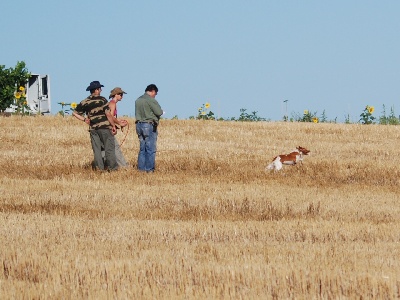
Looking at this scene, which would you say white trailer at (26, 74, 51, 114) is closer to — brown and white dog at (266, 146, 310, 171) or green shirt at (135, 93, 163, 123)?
green shirt at (135, 93, 163, 123)

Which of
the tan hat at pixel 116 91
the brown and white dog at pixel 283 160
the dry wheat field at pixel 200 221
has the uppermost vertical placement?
the tan hat at pixel 116 91

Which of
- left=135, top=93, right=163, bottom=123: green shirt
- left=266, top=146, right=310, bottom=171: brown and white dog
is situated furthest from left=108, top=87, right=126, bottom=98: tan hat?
left=266, top=146, right=310, bottom=171: brown and white dog

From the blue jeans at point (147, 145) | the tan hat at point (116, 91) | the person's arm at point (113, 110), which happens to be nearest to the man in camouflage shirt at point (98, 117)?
the person's arm at point (113, 110)

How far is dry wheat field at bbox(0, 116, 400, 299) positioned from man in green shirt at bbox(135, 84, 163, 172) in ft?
1.51

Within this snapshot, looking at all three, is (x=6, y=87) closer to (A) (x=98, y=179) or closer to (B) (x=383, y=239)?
(A) (x=98, y=179)

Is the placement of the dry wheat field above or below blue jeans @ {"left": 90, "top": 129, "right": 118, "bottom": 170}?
below

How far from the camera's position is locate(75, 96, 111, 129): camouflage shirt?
1788 centimetres

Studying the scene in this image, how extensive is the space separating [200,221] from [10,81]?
3227 cm

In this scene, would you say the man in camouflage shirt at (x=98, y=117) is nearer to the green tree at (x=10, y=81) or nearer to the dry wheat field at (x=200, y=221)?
the dry wheat field at (x=200, y=221)

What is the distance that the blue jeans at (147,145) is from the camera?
18.2 meters

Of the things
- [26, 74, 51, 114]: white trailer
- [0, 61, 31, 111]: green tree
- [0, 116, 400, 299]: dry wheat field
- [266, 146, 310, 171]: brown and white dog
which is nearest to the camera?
[0, 116, 400, 299]: dry wheat field

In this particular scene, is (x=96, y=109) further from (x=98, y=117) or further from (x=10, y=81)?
(x=10, y=81)

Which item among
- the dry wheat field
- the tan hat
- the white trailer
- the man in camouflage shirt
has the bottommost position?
the dry wheat field

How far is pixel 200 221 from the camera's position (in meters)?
11.5
